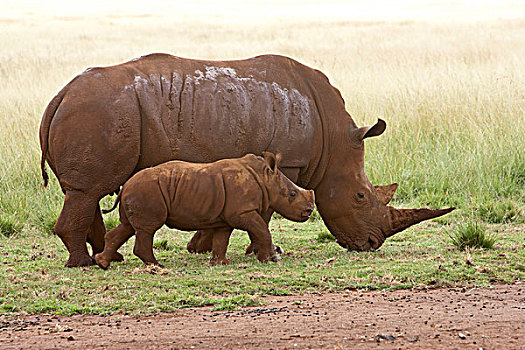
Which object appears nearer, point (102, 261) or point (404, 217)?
point (102, 261)

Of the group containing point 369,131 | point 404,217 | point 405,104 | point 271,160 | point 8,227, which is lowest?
point 8,227

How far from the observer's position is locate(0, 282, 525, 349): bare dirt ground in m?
4.42

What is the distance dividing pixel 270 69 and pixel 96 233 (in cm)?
203

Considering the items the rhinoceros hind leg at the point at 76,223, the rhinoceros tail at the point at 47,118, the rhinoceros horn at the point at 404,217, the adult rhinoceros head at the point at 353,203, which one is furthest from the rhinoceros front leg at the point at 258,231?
the rhinoceros tail at the point at 47,118

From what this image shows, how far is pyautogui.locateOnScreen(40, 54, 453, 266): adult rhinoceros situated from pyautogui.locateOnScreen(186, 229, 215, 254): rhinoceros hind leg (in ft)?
0.19

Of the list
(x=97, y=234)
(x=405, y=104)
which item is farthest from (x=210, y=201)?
(x=405, y=104)

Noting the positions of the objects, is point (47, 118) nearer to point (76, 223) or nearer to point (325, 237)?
point (76, 223)

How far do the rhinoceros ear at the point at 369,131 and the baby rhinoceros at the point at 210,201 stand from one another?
0.93m

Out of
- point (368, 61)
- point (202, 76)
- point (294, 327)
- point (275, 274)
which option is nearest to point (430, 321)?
point (294, 327)

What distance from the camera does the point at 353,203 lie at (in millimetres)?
7348

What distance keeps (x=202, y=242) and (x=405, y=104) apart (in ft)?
19.7

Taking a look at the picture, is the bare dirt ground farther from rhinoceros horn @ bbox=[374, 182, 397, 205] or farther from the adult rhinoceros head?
rhinoceros horn @ bbox=[374, 182, 397, 205]

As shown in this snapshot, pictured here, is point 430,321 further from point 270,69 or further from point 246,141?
point 270,69

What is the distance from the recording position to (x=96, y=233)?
7.07m
